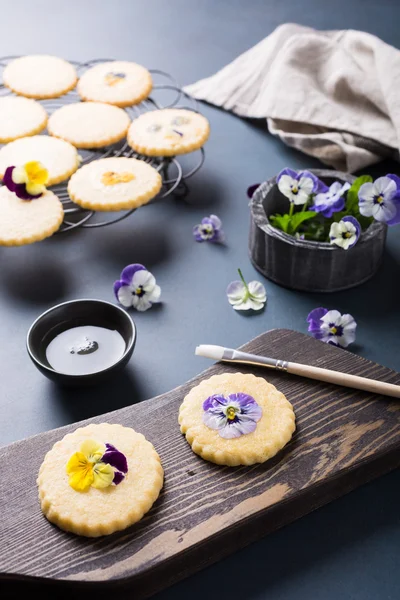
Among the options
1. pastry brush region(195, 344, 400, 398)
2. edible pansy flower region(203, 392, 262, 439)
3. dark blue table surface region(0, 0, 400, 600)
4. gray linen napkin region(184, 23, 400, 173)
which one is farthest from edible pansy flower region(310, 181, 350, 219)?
edible pansy flower region(203, 392, 262, 439)

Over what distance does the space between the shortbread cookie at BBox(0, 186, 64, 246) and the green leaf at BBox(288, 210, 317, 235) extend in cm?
57

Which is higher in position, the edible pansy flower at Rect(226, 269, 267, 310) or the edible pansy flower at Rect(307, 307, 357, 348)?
the edible pansy flower at Rect(307, 307, 357, 348)

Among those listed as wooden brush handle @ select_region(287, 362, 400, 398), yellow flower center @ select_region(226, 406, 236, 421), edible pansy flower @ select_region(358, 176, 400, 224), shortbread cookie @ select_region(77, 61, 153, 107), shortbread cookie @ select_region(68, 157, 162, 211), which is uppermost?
edible pansy flower @ select_region(358, 176, 400, 224)

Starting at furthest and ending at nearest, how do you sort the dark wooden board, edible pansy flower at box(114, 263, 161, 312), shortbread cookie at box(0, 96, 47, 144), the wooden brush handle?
shortbread cookie at box(0, 96, 47, 144) → edible pansy flower at box(114, 263, 161, 312) → the wooden brush handle → the dark wooden board

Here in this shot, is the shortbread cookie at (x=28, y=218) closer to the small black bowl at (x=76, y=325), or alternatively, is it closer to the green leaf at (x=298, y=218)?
the small black bowl at (x=76, y=325)

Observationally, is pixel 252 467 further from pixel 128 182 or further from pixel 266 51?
pixel 266 51

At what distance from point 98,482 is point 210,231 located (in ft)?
3.12

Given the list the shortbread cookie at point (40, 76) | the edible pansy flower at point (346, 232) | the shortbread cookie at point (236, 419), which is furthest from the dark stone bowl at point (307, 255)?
A: the shortbread cookie at point (40, 76)

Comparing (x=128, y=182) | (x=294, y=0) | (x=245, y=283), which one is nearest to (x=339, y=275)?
(x=245, y=283)

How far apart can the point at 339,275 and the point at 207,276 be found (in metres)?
0.34

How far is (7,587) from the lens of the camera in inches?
46.7

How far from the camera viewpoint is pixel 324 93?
→ 2316mm

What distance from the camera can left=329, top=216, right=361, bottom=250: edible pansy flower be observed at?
1.70 meters

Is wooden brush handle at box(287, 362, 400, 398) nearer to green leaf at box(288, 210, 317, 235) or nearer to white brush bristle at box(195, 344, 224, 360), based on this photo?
white brush bristle at box(195, 344, 224, 360)
